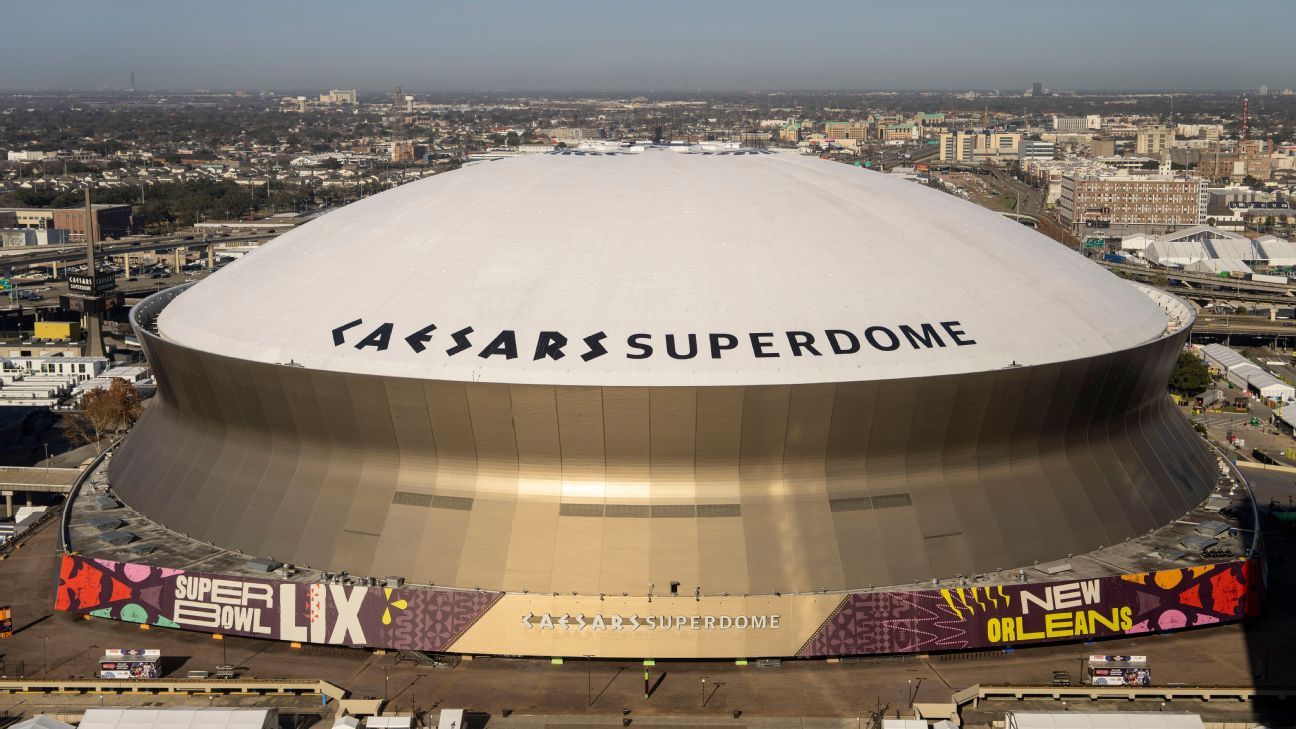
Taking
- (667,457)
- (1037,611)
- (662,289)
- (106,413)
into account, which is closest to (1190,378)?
(1037,611)

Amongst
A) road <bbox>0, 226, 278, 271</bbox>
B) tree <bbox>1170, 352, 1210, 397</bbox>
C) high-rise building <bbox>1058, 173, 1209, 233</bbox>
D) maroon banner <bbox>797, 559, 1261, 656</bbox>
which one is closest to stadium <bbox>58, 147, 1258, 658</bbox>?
maroon banner <bbox>797, 559, 1261, 656</bbox>

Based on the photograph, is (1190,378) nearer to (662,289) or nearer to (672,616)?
(662,289)

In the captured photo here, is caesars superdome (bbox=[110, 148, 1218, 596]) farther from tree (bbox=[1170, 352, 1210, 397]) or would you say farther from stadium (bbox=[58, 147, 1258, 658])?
tree (bbox=[1170, 352, 1210, 397])

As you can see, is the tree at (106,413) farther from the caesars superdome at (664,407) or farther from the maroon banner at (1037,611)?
the maroon banner at (1037,611)

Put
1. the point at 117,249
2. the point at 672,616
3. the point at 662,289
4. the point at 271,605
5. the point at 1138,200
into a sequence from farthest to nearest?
the point at 1138,200 < the point at 117,249 < the point at 662,289 < the point at 271,605 < the point at 672,616

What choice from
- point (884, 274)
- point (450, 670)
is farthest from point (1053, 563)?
point (450, 670)

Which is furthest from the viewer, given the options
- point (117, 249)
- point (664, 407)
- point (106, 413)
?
point (117, 249)

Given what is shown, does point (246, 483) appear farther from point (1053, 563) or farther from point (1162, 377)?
point (1162, 377)
